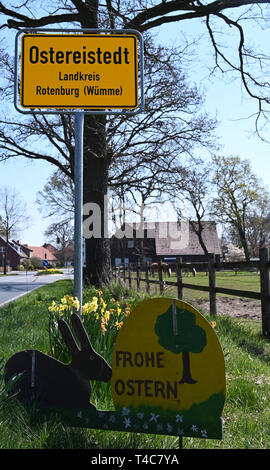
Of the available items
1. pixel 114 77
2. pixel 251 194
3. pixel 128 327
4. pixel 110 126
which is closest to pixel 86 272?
pixel 110 126

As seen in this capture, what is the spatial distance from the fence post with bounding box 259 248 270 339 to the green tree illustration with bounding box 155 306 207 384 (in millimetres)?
4835

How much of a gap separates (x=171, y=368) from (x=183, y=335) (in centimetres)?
20

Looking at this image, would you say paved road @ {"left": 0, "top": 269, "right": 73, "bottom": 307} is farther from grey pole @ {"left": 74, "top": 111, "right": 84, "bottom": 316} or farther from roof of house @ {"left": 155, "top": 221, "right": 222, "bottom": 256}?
roof of house @ {"left": 155, "top": 221, "right": 222, "bottom": 256}

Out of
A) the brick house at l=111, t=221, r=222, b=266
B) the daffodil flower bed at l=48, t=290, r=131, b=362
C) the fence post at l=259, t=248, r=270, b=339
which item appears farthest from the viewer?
the brick house at l=111, t=221, r=222, b=266

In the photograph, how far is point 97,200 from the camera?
1342 cm

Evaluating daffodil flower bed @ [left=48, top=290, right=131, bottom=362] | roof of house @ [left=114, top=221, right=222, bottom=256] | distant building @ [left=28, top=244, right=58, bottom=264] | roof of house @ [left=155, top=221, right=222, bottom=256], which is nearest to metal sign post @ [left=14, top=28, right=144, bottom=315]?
daffodil flower bed @ [left=48, top=290, right=131, bottom=362]

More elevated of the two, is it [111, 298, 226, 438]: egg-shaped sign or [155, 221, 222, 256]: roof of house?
[155, 221, 222, 256]: roof of house

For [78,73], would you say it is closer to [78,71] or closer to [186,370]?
[78,71]

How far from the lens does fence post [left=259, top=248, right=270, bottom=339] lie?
6.97 metres

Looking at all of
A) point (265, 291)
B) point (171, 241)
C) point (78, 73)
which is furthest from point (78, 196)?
point (171, 241)

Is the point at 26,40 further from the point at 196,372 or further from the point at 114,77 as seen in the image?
the point at 196,372

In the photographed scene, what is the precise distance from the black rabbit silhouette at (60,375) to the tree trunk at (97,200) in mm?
10108

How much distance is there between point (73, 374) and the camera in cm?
279

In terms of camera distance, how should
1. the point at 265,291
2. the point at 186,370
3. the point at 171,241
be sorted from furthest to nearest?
the point at 171,241 < the point at 265,291 < the point at 186,370
